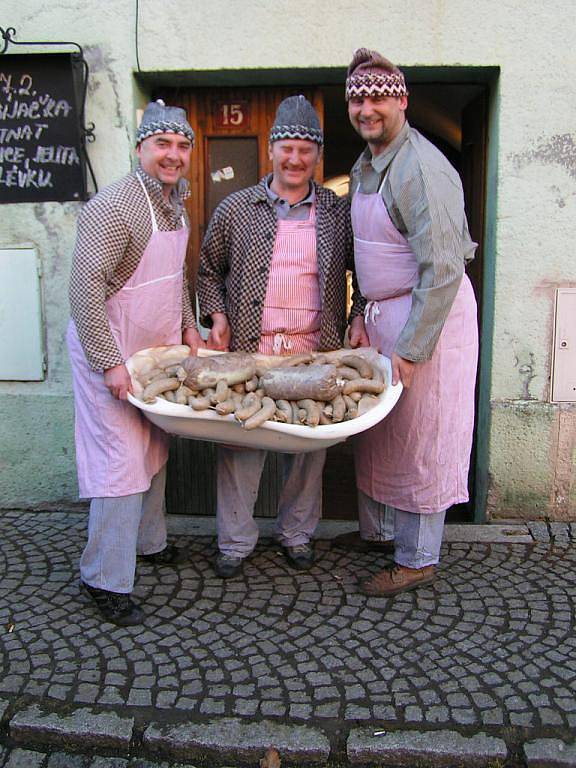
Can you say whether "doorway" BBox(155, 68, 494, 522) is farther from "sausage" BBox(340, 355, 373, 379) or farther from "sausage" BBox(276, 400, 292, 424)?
"sausage" BBox(276, 400, 292, 424)

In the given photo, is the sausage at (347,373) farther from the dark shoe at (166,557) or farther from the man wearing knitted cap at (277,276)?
the dark shoe at (166,557)

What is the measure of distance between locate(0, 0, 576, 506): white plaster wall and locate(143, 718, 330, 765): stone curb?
2.31 meters

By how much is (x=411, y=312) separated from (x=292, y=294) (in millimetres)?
671

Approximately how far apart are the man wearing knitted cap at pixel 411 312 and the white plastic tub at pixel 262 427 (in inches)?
10.2

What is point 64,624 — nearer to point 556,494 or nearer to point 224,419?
point 224,419

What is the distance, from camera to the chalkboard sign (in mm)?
4156

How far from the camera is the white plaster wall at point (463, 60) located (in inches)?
157

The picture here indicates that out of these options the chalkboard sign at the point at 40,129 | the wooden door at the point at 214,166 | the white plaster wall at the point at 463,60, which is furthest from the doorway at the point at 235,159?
the chalkboard sign at the point at 40,129

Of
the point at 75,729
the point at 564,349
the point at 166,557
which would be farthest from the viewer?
the point at 564,349

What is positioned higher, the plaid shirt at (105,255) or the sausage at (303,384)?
the plaid shirt at (105,255)

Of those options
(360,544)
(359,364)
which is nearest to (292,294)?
(359,364)

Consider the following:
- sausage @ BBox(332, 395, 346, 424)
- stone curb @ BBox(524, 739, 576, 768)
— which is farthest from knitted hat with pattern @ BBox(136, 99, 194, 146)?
stone curb @ BBox(524, 739, 576, 768)

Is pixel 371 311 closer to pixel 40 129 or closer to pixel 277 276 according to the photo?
pixel 277 276

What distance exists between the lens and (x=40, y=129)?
425cm
